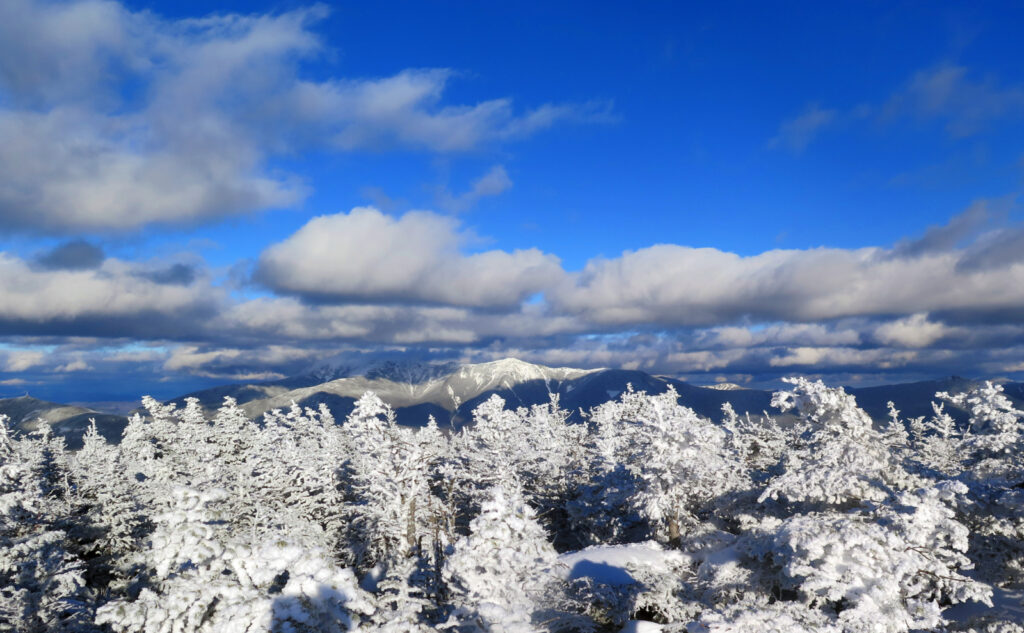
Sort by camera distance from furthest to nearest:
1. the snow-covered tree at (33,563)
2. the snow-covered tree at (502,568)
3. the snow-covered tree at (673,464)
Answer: the snow-covered tree at (673,464), the snow-covered tree at (33,563), the snow-covered tree at (502,568)

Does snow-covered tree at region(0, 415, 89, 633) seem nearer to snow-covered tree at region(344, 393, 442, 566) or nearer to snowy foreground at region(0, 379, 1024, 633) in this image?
snowy foreground at region(0, 379, 1024, 633)

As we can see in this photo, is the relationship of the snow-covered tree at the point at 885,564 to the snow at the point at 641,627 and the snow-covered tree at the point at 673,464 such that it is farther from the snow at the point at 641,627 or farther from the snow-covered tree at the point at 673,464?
the snow-covered tree at the point at 673,464

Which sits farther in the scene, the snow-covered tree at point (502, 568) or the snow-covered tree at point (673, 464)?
the snow-covered tree at point (673, 464)

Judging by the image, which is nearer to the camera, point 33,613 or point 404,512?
point 33,613

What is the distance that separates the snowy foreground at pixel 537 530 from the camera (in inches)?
532

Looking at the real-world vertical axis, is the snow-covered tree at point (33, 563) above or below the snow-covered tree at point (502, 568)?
below

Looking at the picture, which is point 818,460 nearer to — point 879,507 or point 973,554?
point 879,507

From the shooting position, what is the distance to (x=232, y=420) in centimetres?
4562

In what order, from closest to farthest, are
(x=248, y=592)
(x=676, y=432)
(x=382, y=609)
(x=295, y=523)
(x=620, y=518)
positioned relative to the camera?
(x=248, y=592) < (x=382, y=609) < (x=676, y=432) < (x=295, y=523) < (x=620, y=518)

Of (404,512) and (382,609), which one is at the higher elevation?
(382,609)

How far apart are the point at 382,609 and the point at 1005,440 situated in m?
27.9

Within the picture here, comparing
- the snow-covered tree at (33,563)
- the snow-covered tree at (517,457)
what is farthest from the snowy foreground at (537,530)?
the snow-covered tree at (517,457)

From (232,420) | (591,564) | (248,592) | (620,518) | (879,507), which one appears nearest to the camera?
(248,592)

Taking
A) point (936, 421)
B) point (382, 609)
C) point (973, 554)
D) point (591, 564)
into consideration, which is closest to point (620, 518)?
point (591, 564)
